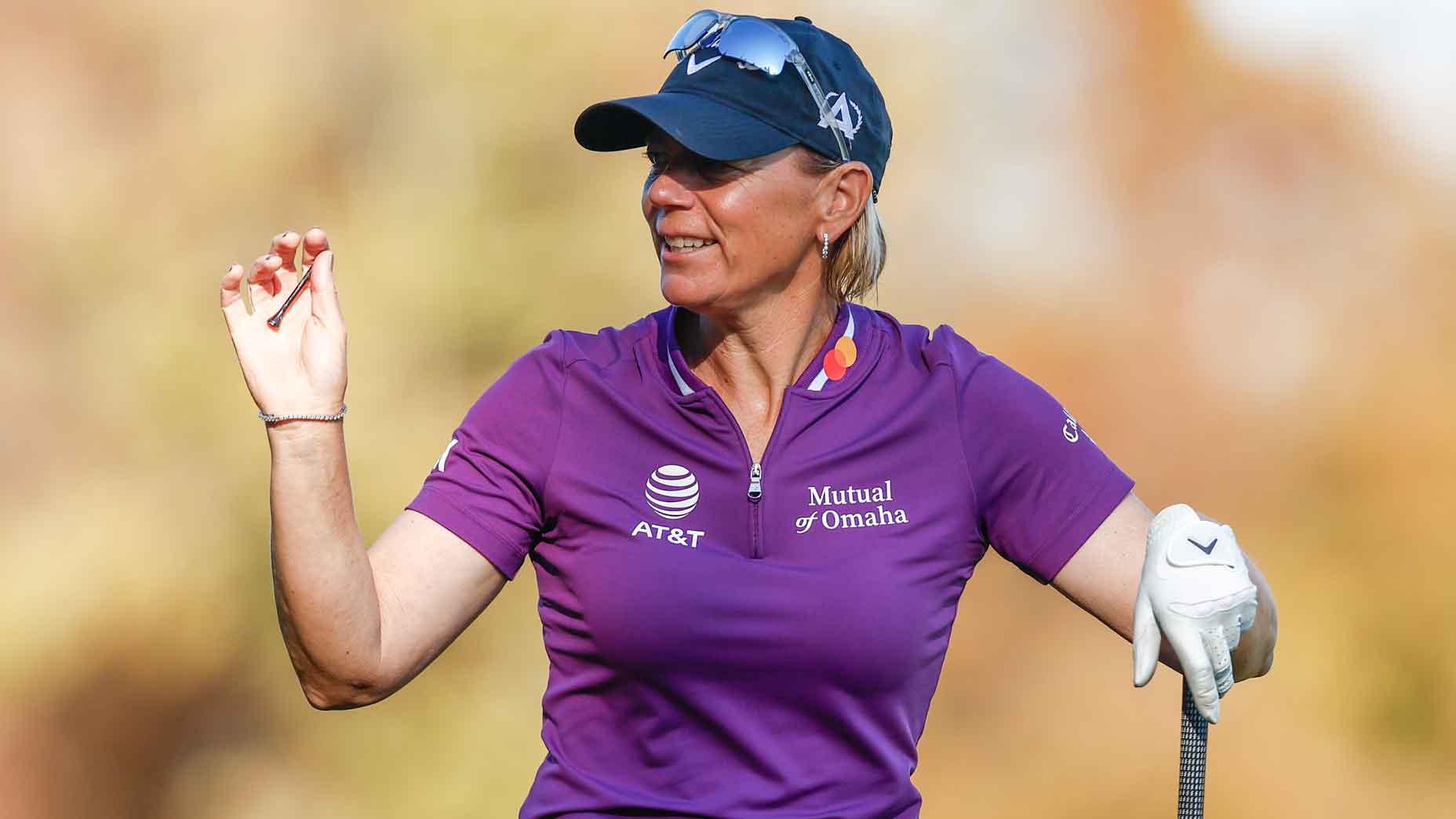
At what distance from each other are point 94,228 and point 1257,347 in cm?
240

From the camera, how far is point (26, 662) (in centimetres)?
323

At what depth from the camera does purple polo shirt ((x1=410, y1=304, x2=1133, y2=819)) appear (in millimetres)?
1978

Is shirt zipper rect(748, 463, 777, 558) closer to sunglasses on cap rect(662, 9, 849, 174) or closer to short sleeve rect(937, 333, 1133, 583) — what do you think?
short sleeve rect(937, 333, 1133, 583)

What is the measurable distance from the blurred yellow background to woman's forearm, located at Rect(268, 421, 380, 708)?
1.52 m

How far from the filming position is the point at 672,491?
6.81 ft

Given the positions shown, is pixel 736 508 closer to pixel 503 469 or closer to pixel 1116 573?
pixel 503 469

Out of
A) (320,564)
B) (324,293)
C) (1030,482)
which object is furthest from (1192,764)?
(324,293)

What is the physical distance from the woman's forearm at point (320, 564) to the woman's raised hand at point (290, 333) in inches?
1.3

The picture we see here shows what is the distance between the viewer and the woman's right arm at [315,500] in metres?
1.81

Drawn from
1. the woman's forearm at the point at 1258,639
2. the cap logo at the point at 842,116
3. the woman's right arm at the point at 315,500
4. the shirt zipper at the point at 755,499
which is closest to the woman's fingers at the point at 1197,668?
Answer: the woman's forearm at the point at 1258,639

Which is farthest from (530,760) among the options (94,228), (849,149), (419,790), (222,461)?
(849,149)

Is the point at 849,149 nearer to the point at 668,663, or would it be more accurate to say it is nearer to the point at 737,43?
the point at 737,43

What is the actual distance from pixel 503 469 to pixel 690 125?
0.50 metres

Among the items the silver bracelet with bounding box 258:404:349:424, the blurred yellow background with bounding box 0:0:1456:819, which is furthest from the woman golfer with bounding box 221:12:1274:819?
the blurred yellow background with bounding box 0:0:1456:819
